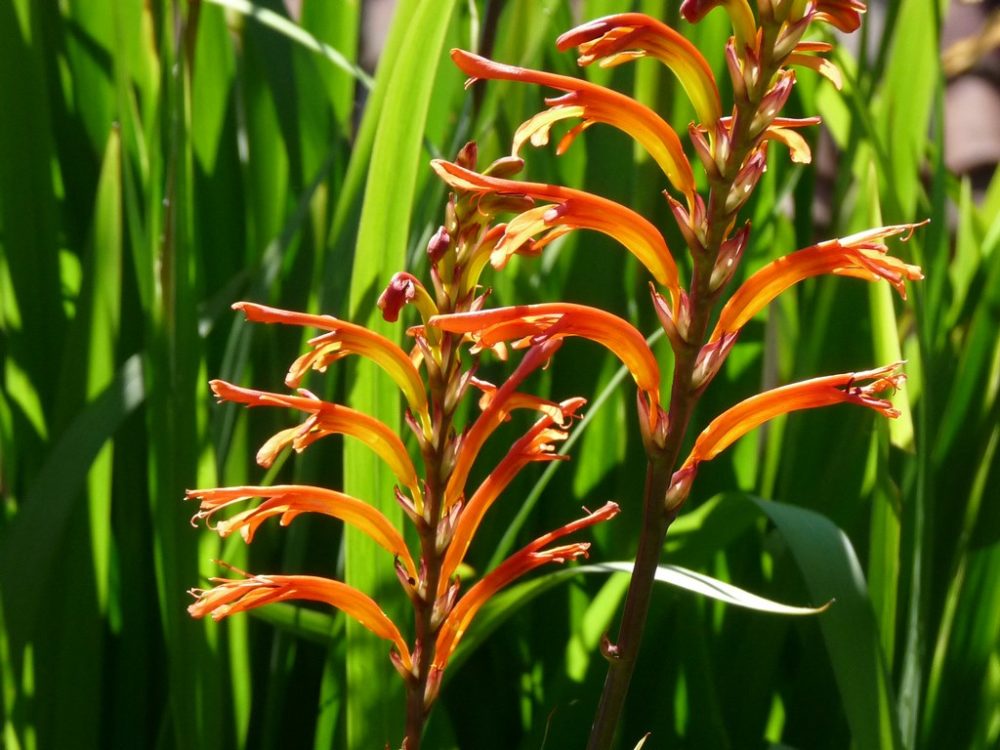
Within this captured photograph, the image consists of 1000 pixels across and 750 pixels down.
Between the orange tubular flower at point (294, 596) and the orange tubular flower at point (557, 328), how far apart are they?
189mm

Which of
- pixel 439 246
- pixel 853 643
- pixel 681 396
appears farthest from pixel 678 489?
pixel 853 643

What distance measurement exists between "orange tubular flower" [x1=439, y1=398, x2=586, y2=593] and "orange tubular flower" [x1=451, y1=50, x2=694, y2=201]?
0.14m

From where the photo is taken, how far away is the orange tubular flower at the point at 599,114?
1.74 feet

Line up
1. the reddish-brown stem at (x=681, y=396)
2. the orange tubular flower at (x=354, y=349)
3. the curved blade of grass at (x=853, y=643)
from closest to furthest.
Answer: the reddish-brown stem at (x=681, y=396) → the orange tubular flower at (x=354, y=349) → the curved blade of grass at (x=853, y=643)

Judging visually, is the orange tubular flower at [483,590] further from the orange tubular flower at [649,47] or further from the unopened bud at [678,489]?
the orange tubular flower at [649,47]

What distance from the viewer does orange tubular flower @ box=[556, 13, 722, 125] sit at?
21.0 inches

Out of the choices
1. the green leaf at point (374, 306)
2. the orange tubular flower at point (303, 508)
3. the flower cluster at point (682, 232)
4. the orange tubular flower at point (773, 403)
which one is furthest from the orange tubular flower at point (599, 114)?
the green leaf at point (374, 306)

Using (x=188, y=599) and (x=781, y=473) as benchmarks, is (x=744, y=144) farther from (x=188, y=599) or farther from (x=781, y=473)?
(x=781, y=473)

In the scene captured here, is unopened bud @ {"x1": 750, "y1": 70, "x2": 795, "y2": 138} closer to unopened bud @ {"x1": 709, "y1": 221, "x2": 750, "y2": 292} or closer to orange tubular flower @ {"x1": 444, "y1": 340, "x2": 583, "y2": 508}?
unopened bud @ {"x1": 709, "y1": 221, "x2": 750, "y2": 292}

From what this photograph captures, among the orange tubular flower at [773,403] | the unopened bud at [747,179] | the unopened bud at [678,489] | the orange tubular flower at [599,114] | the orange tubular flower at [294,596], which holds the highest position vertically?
the orange tubular flower at [599,114]

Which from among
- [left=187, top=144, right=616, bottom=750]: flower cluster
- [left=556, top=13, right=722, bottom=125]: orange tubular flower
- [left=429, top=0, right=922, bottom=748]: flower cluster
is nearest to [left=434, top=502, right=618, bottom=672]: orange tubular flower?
[left=187, top=144, right=616, bottom=750]: flower cluster

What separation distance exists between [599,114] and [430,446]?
0.19 meters

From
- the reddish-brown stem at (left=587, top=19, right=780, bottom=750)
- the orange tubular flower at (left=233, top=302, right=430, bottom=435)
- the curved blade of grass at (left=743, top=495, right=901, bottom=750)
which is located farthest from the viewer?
the curved blade of grass at (left=743, top=495, right=901, bottom=750)

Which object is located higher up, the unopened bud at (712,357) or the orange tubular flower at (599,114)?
the orange tubular flower at (599,114)
